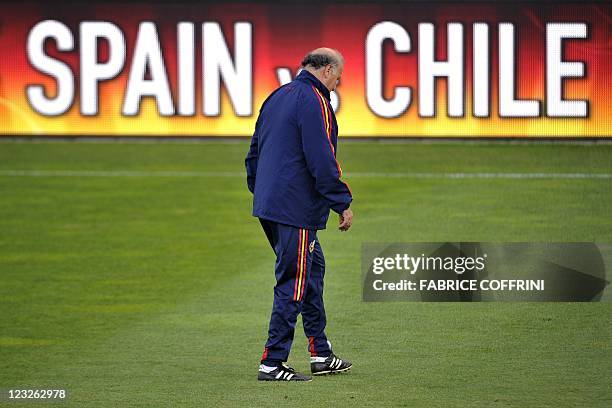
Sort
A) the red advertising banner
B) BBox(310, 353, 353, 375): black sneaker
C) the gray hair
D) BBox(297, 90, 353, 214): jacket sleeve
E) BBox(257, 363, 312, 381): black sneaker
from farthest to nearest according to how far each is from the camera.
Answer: the red advertising banner, BBox(310, 353, 353, 375): black sneaker, BBox(257, 363, 312, 381): black sneaker, the gray hair, BBox(297, 90, 353, 214): jacket sleeve

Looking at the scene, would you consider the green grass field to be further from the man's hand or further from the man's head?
the man's head

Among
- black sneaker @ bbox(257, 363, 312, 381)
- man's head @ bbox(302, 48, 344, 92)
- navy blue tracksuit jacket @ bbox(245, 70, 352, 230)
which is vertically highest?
man's head @ bbox(302, 48, 344, 92)

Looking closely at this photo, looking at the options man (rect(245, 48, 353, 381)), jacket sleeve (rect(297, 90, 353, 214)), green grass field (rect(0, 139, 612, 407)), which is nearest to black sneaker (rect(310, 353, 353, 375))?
green grass field (rect(0, 139, 612, 407))

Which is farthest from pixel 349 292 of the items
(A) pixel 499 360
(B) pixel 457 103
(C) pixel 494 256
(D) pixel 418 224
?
(B) pixel 457 103

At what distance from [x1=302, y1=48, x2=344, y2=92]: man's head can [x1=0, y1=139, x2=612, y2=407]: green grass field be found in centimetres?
158

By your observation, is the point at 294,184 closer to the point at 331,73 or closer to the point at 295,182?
the point at 295,182

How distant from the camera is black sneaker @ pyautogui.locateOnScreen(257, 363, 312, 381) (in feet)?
24.5

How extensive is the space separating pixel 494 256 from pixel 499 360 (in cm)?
444

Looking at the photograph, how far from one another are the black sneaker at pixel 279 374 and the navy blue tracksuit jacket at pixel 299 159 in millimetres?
762

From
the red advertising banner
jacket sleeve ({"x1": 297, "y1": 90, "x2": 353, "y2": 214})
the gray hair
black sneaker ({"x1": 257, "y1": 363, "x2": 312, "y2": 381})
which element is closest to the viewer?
jacket sleeve ({"x1": 297, "y1": 90, "x2": 353, "y2": 214})

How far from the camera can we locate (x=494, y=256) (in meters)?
12.5

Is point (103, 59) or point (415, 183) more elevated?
point (103, 59)

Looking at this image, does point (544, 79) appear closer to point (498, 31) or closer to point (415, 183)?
point (498, 31)

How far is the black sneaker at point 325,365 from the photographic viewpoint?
25.1 feet
